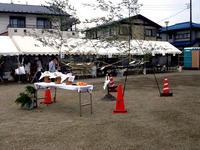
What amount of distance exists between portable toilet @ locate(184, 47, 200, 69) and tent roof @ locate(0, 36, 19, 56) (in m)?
18.1

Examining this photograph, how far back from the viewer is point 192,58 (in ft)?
88.6

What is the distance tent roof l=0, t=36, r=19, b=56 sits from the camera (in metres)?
14.8

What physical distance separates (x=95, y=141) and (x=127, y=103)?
12.7ft

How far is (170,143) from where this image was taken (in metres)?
4.48

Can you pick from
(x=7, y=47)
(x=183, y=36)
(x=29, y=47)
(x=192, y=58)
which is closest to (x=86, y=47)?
(x=29, y=47)

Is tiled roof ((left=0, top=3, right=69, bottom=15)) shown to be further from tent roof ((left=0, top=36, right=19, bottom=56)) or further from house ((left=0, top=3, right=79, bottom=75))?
tent roof ((left=0, top=36, right=19, bottom=56))

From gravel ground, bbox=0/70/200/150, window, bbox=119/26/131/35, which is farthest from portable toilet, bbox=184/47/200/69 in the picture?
gravel ground, bbox=0/70/200/150

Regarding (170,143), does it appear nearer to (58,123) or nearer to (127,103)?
(58,123)

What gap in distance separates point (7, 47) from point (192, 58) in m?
18.8

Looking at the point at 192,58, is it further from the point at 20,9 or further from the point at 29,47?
the point at 20,9

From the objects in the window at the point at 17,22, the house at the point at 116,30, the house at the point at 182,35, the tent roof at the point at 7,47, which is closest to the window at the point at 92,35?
the house at the point at 116,30

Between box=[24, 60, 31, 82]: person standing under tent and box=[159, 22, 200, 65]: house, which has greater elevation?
box=[159, 22, 200, 65]: house

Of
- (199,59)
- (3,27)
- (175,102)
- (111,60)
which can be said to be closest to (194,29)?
(199,59)

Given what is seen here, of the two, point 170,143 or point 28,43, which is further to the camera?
point 28,43
